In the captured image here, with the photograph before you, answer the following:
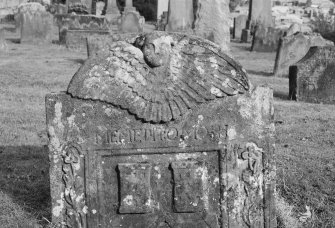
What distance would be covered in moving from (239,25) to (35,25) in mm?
12016

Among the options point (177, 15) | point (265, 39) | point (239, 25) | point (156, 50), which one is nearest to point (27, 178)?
point (156, 50)

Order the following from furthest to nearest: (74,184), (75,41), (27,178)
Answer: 1. (75,41)
2. (27,178)
3. (74,184)

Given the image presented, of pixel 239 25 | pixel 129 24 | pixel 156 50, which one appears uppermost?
pixel 156 50

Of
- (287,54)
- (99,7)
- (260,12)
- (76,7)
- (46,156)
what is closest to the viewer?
(46,156)

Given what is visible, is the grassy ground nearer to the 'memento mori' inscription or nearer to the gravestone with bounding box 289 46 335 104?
the gravestone with bounding box 289 46 335 104

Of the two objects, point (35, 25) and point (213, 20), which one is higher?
point (213, 20)

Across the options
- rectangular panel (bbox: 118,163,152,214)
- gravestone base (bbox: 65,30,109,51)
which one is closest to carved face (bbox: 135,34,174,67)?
rectangular panel (bbox: 118,163,152,214)

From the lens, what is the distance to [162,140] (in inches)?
165

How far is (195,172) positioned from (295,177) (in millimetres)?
1752

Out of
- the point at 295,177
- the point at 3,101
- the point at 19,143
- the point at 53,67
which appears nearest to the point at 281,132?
the point at 295,177

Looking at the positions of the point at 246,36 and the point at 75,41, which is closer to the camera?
the point at 75,41

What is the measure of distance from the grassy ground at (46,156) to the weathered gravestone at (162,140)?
1.70 ft

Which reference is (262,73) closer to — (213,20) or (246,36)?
(213,20)

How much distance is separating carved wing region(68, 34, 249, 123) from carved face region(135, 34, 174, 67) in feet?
0.13
